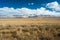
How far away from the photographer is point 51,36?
529 centimetres

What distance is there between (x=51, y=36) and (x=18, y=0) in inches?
67.2

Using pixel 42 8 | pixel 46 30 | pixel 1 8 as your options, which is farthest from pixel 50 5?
pixel 1 8

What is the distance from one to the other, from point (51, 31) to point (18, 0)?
1580 millimetres

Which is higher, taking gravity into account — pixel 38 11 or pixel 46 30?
pixel 38 11

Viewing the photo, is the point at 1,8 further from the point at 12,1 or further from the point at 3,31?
the point at 3,31

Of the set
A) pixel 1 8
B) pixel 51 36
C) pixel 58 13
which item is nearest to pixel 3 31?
pixel 1 8

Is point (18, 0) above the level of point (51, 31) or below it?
above

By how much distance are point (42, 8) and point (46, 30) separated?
0.78m

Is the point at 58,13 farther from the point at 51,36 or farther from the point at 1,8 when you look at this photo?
the point at 1,8

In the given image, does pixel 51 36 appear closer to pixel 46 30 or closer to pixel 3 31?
pixel 46 30

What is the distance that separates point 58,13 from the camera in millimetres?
5629

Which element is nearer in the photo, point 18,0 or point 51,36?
point 51,36

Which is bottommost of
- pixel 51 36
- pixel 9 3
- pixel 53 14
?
pixel 51 36

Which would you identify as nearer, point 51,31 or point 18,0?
point 51,31
